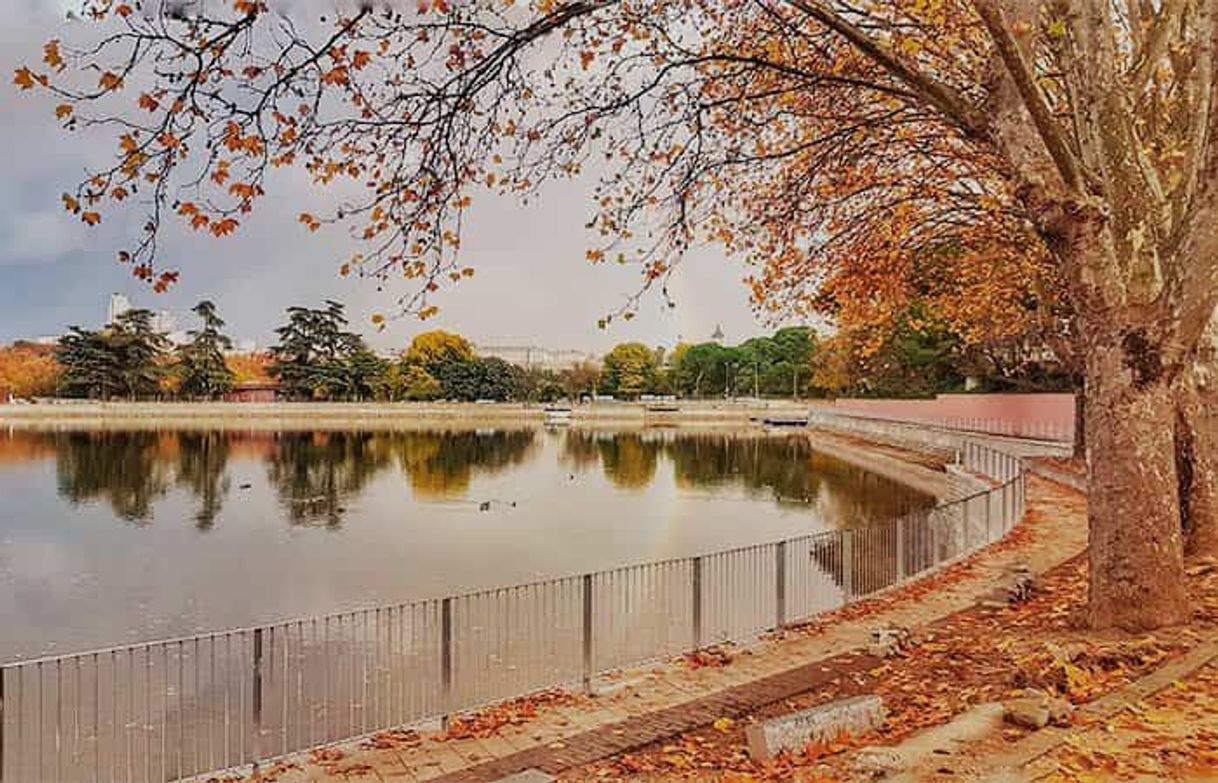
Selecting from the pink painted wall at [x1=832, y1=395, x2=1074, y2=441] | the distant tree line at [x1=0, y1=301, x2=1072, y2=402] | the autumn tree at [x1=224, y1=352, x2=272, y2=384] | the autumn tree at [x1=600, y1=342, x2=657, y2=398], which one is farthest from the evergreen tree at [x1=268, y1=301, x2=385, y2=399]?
the pink painted wall at [x1=832, y1=395, x2=1074, y2=441]

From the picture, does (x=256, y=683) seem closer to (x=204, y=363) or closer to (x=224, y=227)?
Answer: (x=224, y=227)

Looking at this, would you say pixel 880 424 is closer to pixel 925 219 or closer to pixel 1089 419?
pixel 925 219

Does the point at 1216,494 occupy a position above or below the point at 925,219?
below

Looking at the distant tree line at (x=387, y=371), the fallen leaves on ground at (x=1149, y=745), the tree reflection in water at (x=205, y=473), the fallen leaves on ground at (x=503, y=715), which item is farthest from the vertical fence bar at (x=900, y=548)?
the distant tree line at (x=387, y=371)

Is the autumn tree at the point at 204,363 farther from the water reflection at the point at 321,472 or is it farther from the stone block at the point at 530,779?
the stone block at the point at 530,779

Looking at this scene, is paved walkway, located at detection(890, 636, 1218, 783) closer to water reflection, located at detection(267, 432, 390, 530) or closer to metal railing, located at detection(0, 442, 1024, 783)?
metal railing, located at detection(0, 442, 1024, 783)

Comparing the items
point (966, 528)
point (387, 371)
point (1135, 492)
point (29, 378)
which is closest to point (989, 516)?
point (966, 528)

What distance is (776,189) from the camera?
15.6 meters

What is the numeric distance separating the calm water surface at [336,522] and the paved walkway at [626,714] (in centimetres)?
932

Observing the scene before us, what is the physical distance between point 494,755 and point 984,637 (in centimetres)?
499

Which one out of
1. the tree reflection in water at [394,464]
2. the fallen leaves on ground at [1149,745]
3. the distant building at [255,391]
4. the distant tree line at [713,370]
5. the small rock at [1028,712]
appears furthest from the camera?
the distant tree line at [713,370]

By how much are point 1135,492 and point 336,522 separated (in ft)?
81.0

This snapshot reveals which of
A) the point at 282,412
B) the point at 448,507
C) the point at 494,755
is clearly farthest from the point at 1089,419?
the point at 282,412

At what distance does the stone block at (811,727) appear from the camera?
6516 millimetres
